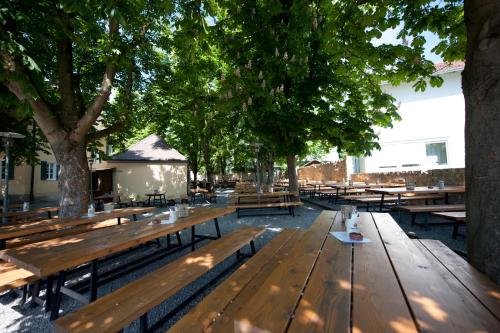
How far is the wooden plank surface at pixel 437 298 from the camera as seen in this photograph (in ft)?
3.38

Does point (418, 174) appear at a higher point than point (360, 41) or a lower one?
lower

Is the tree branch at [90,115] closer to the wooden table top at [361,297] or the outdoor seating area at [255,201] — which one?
the outdoor seating area at [255,201]

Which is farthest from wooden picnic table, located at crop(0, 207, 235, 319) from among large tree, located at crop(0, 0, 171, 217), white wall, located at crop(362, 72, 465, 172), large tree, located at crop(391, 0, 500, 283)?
white wall, located at crop(362, 72, 465, 172)

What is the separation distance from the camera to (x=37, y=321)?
2.65 m

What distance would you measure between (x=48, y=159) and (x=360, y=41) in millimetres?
23029

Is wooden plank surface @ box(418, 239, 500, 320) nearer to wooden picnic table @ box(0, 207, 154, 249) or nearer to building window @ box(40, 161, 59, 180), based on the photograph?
wooden picnic table @ box(0, 207, 154, 249)

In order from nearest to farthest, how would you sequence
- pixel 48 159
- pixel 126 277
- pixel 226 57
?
pixel 126 277 → pixel 226 57 → pixel 48 159

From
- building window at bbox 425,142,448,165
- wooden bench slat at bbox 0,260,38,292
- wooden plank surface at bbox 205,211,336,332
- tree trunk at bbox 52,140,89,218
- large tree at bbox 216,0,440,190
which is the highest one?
large tree at bbox 216,0,440,190

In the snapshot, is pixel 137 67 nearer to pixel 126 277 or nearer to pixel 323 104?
pixel 323 104

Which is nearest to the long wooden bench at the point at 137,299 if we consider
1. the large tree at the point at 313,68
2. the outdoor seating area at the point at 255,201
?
the outdoor seating area at the point at 255,201

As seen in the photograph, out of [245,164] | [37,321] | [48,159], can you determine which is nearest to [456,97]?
[37,321]

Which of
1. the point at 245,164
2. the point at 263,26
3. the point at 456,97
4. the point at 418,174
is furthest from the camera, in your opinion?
the point at 245,164

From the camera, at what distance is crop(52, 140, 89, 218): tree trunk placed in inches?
201

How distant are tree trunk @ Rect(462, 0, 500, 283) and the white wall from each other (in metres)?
15.0
